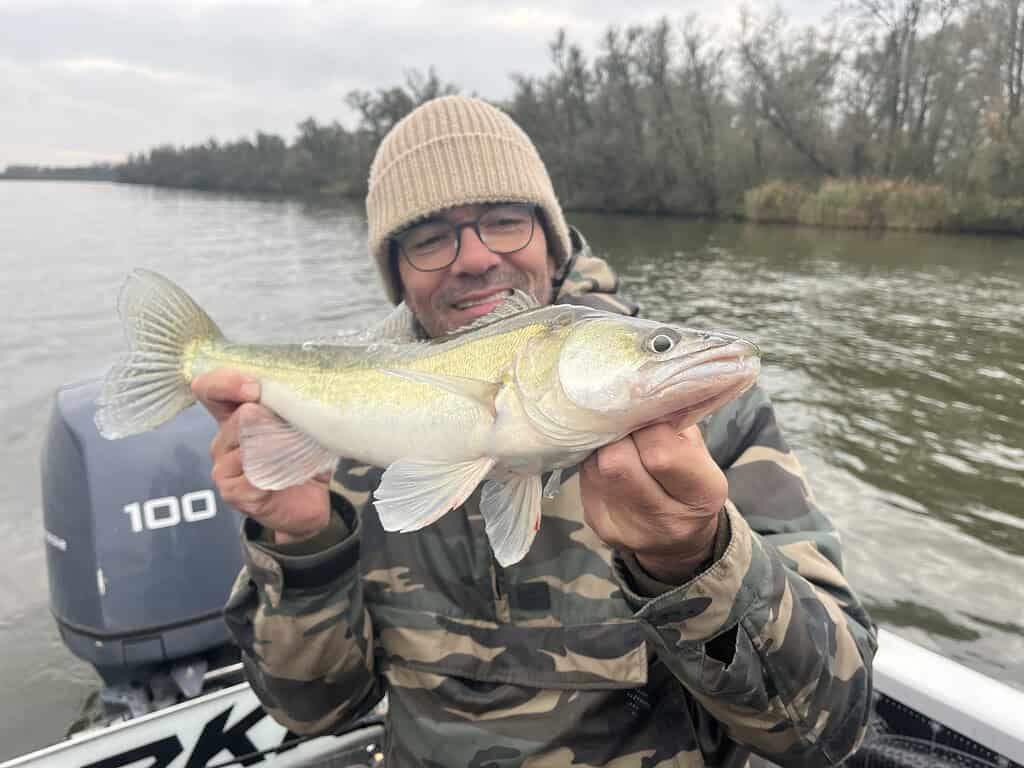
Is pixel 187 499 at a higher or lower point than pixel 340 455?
lower

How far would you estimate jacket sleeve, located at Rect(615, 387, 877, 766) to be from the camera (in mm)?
1647

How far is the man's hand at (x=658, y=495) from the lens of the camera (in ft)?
4.79

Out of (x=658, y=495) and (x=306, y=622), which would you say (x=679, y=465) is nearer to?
(x=658, y=495)

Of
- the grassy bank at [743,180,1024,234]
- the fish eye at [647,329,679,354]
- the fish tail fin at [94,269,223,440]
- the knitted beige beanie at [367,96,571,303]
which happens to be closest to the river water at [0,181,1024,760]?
the grassy bank at [743,180,1024,234]

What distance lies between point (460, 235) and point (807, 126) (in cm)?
3768

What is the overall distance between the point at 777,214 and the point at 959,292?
16.7m

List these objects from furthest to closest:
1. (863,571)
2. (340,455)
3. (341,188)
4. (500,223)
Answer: (341,188) → (863,571) → (500,223) → (340,455)

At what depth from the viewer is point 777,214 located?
32.2m

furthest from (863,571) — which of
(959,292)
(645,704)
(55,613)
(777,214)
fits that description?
(777,214)

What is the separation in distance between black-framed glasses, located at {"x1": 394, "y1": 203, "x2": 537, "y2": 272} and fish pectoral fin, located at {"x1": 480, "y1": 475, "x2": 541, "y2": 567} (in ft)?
3.86

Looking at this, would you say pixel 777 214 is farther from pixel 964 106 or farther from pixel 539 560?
pixel 539 560

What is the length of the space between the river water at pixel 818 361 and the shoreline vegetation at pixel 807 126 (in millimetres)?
3063


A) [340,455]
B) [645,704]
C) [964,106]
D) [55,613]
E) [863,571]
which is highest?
[964,106]

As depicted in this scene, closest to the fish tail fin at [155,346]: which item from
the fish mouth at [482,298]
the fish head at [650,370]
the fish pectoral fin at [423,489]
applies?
the fish mouth at [482,298]
